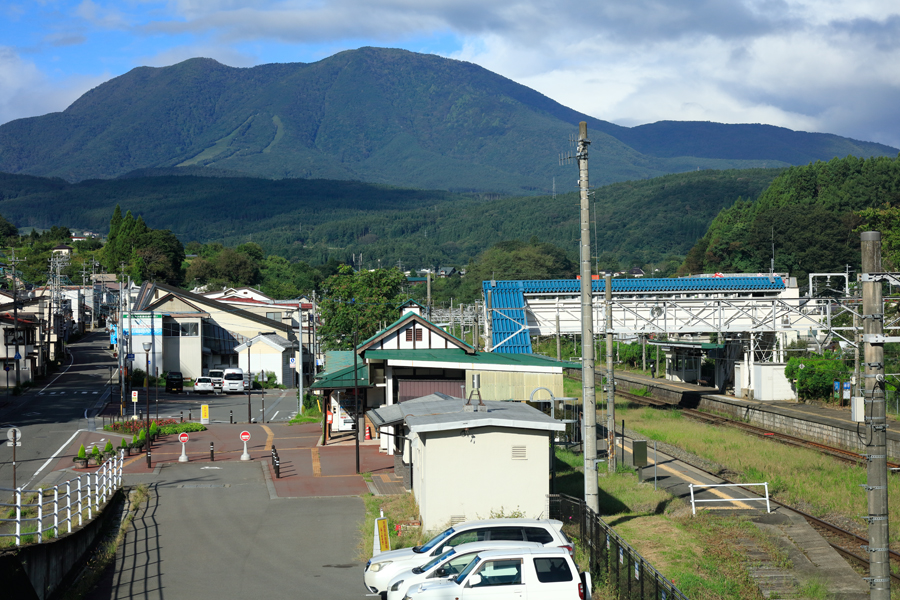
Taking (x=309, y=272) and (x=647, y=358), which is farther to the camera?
(x=309, y=272)

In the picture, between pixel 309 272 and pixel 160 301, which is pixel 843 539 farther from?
pixel 309 272

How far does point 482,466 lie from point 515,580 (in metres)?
5.79

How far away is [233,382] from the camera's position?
61.2 meters

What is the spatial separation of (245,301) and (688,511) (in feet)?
245

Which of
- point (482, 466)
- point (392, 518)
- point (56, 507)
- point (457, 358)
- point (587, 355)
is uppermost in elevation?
point (587, 355)

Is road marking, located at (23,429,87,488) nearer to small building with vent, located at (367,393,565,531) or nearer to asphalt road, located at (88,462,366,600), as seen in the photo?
asphalt road, located at (88,462,366,600)

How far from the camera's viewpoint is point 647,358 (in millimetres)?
76062

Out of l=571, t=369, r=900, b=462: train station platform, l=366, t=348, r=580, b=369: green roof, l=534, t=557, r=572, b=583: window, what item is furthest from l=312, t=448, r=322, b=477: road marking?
l=571, t=369, r=900, b=462: train station platform

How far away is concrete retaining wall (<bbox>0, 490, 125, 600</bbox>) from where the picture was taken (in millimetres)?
13344

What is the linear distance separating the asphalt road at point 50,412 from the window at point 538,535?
17.9 metres

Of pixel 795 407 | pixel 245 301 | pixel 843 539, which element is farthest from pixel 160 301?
pixel 843 539

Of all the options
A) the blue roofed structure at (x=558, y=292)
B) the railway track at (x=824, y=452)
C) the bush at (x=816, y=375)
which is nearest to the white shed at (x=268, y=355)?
the blue roofed structure at (x=558, y=292)

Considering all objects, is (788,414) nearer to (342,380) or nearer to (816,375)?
(816,375)

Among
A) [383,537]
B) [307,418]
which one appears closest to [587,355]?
[383,537]
